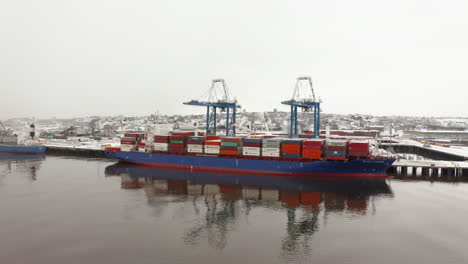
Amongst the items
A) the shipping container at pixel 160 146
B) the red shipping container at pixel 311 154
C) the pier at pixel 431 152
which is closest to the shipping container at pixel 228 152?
the shipping container at pixel 160 146

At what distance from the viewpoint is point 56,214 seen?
925 inches

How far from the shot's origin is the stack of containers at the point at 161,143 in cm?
4378

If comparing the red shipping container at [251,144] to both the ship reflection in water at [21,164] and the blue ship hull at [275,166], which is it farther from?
the ship reflection in water at [21,164]

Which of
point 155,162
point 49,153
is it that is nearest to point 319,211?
point 155,162

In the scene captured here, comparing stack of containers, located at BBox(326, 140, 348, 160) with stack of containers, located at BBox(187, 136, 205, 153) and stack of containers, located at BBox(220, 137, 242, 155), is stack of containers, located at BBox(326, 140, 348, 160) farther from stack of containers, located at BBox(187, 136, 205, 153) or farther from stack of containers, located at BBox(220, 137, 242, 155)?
stack of containers, located at BBox(187, 136, 205, 153)

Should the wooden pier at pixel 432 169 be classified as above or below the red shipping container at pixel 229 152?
below

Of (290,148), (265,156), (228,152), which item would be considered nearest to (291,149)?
(290,148)

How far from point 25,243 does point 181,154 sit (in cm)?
2551

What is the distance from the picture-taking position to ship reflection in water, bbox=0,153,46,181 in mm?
41125

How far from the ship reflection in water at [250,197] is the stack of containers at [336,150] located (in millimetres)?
3034

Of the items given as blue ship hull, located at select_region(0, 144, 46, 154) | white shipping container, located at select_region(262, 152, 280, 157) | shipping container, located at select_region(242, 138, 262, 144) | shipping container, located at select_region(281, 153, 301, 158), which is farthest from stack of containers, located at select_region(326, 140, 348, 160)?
blue ship hull, located at select_region(0, 144, 46, 154)

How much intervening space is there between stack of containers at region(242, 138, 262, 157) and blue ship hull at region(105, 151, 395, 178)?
966 millimetres

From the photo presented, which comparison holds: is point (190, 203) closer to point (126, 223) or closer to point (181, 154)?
point (126, 223)

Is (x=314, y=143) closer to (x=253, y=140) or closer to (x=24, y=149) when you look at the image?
(x=253, y=140)
